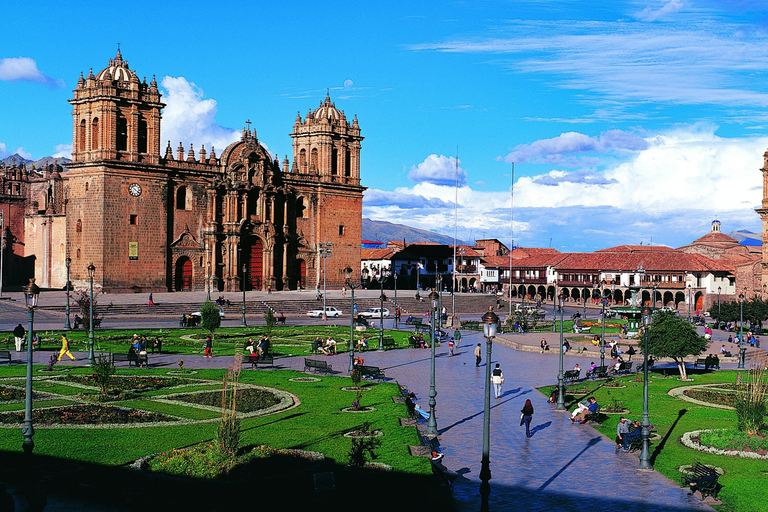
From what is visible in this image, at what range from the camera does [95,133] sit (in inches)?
2692

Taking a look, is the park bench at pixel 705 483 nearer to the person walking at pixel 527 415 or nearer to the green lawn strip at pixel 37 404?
the person walking at pixel 527 415

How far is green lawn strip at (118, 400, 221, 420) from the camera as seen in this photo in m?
23.9

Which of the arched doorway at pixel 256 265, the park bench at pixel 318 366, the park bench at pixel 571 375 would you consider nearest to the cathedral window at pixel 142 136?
the arched doorway at pixel 256 265

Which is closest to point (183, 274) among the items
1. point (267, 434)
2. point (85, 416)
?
point (85, 416)

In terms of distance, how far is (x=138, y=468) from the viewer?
17.8 meters

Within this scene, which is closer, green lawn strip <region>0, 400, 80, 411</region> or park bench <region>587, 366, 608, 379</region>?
green lawn strip <region>0, 400, 80, 411</region>

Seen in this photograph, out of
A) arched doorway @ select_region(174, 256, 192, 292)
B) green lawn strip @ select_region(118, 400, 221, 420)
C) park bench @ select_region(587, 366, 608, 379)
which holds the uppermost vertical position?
arched doorway @ select_region(174, 256, 192, 292)

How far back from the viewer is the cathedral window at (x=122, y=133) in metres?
68.9

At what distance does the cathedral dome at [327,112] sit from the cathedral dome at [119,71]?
23.7 metres

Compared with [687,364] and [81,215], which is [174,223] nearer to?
[81,215]

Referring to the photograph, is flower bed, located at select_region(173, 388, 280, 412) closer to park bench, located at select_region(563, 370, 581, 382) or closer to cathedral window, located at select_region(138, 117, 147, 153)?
park bench, located at select_region(563, 370, 581, 382)

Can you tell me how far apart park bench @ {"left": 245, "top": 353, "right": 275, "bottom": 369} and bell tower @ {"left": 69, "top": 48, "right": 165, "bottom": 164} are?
37690 mm

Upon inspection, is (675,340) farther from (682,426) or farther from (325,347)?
(325,347)

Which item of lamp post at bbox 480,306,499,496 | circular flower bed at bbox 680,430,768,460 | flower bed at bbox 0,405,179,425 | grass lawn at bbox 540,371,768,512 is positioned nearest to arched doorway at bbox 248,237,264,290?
grass lawn at bbox 540,371,768,512
